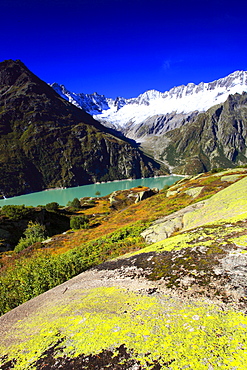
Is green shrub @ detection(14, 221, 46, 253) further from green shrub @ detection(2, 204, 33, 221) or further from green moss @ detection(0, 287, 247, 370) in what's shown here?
green moss @ detection(0, 287, 247, 370)

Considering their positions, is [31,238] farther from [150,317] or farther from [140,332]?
[140,332]

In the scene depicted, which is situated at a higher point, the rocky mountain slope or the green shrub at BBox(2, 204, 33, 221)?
the rocky mountain slope

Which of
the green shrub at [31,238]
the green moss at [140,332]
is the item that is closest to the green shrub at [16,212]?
the green shrub at [31,238]

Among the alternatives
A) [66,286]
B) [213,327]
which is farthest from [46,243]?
[213,327]

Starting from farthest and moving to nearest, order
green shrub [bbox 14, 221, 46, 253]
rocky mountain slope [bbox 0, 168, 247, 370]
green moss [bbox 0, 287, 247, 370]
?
green shrub [bbox 14, 221, 46, 253], rocky mountain slope [bbox 0, 168, 247, 370], green moss [bbox 0, 287, 247, 370]

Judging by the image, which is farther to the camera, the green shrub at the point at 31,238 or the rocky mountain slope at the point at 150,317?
the green shrub at the point at 31,238

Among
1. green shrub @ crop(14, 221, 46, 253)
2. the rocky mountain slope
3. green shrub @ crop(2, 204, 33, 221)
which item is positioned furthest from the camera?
green shrub @ crop(2, 204, 33, 221)

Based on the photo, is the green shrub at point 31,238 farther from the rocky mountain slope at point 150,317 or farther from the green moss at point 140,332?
the green moss at point 140,332

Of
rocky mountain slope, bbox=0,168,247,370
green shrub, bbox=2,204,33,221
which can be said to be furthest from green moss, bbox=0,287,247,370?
green shrub, bbox=2,204,33,221

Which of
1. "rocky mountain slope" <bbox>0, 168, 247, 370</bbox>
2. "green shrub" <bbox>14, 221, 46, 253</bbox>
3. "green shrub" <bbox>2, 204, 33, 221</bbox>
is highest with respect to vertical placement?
"rocky mountain slope" <bbox>0, 168, 247, 370</bbox>

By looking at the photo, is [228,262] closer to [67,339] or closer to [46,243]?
[67,339]

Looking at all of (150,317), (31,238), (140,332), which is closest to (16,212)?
(31,238)
